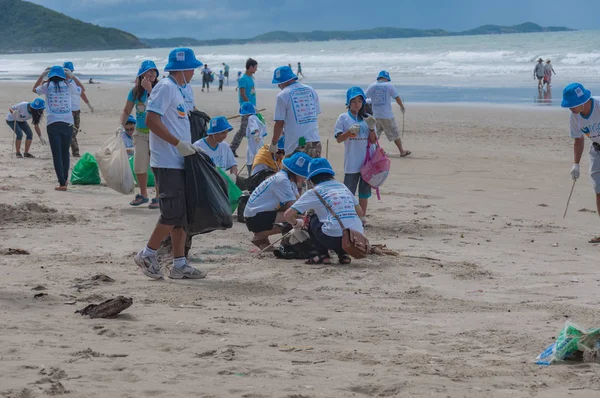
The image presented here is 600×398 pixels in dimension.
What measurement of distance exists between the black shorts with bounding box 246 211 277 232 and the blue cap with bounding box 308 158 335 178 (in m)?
0.59

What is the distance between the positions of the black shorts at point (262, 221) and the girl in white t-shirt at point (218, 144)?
1.02 metres

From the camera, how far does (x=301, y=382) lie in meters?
3.84

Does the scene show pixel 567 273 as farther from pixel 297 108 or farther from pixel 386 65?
pixel 386 65

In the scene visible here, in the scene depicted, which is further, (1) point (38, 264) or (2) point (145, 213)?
(2) point (145, 213)

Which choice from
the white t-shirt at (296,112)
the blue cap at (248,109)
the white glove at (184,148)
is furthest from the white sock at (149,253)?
the blue cap at (248,109)

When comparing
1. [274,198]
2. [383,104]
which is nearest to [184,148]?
[274,198]

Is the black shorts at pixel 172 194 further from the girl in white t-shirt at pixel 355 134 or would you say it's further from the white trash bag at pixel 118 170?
the white trash bag at pixel 118 170

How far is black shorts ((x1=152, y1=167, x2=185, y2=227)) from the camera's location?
6.03 metres

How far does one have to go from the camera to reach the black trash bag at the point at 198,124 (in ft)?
27.8

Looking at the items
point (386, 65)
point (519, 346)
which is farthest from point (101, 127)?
point (386, 65)

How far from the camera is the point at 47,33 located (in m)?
186

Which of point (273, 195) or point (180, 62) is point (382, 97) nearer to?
point (273, 195)

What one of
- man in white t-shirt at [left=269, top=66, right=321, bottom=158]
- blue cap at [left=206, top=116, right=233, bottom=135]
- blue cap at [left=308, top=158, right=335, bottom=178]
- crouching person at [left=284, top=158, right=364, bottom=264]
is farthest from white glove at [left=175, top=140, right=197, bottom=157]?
man in white t-shirt at [left=269, top=66, right=321, bottom=158]

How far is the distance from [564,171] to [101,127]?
36.5 ft
